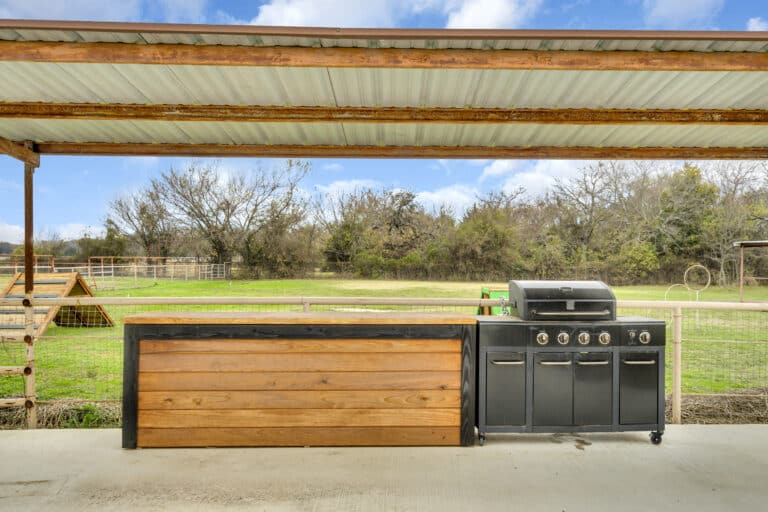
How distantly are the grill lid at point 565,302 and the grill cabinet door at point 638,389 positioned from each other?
0.31 m

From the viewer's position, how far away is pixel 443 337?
9.52ft

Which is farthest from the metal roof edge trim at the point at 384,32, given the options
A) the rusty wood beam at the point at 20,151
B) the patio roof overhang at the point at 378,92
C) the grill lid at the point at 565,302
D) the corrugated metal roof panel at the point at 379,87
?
the rusty wood beam at the point at 20,151

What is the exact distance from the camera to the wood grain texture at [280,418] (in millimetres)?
2828

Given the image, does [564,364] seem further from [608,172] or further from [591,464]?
[608,172]

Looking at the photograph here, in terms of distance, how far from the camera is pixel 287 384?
284 cm

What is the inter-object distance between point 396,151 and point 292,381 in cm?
202

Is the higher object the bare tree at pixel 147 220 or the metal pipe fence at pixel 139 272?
the bare tree at pixel 147 220

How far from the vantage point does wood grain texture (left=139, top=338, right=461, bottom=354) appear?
284 cm

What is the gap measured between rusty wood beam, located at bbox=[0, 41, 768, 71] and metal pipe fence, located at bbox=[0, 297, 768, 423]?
5.30 ft

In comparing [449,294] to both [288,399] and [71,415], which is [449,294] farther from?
[288,399]

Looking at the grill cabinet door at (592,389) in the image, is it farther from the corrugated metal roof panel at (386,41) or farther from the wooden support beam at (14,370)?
the wooden support beam at (14,370)

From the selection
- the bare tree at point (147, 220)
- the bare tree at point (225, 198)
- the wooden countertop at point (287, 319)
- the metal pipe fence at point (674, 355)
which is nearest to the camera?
the wooden countertop at point (287, 319)

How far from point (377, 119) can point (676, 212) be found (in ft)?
37.5

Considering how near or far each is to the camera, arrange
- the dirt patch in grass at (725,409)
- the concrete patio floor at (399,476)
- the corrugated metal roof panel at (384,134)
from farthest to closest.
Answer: the dirt patch in grass at (725,409) → the corrugated metal roof panel at (384,134) → the concrete patio floor at (399,476)
